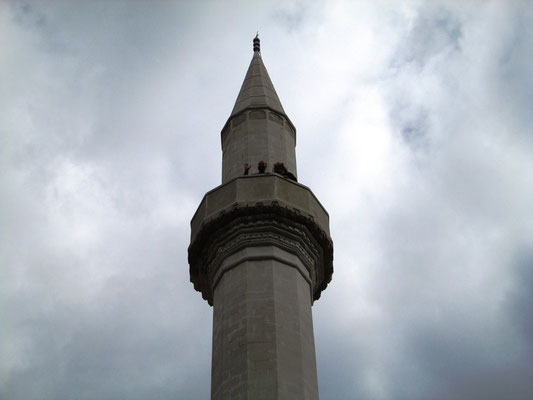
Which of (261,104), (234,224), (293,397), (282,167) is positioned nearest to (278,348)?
(293,397)

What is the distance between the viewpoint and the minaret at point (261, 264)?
10344mm

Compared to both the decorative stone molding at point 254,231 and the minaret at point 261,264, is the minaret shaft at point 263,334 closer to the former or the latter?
the minaret at point 261,264

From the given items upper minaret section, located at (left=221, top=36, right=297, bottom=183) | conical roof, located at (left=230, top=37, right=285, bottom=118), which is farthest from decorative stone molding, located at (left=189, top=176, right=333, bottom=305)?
conical roof, located at (left=230, top=37, right=285, bottom=118)

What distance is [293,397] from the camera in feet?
32.7

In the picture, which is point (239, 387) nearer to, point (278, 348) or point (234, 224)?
point (278, 348)

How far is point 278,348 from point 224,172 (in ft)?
15.6

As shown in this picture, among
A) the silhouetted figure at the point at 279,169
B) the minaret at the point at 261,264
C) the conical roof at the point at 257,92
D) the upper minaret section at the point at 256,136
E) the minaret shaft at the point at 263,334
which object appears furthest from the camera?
the conical roof at the point at 257,92

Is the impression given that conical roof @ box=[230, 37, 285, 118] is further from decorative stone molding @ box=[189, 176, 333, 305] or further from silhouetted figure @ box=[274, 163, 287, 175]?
decorative stone molding @ box=[189, 176, 333, 305]

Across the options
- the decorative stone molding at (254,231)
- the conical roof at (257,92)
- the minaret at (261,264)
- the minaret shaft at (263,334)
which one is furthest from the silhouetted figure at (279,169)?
the conical roof at (257,92)

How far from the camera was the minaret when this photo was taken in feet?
33.9

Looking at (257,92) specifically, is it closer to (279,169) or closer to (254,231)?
(279,169)

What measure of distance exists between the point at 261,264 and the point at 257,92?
5.12 meters

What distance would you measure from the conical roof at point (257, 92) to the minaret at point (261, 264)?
1.41 ft

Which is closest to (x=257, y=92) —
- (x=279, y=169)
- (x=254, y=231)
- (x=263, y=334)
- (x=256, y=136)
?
(x=256, y=136)
